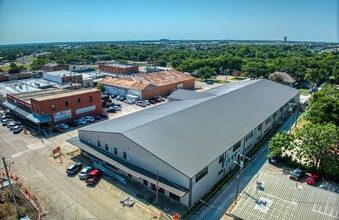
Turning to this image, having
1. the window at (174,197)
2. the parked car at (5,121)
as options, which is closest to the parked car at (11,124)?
the parked car at (5,121)

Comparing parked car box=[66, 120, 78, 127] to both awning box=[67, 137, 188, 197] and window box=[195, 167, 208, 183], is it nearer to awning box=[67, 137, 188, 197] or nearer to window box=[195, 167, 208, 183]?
awning box=[67, 137, 188, 197]

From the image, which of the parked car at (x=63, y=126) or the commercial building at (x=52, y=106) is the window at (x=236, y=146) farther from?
the commercial building at (x=52, y=106)

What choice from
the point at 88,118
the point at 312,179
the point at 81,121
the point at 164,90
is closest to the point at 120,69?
the point at 164,90

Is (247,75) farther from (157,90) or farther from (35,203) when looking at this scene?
(35,203)

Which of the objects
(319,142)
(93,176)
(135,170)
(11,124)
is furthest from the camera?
(11,124)

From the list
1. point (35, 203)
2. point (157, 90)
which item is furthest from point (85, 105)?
point (35, 203)

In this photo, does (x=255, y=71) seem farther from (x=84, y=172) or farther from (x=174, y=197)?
(x=84, y=172)
